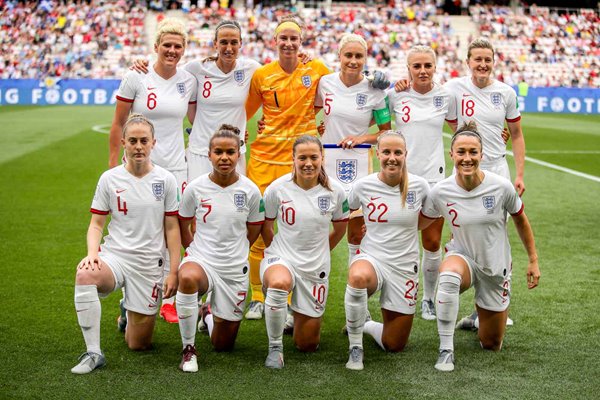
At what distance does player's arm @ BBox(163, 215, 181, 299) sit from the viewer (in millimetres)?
5434

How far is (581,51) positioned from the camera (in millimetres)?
38375

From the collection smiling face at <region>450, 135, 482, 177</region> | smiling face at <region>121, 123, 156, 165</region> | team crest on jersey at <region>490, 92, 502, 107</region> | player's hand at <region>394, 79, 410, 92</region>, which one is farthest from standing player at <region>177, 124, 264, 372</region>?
team crest on jersey at <region>490, 92, 502, 107</region>

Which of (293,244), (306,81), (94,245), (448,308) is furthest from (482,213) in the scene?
(94,245)

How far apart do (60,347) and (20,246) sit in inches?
142

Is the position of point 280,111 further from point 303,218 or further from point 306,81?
point 303,218

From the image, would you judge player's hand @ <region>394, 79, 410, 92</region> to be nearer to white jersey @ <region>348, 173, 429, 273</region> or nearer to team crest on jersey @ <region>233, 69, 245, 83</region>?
white jersey @ <region>348, 173, 429, 273</region>

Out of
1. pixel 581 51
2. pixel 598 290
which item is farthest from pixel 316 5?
pixel 598 290

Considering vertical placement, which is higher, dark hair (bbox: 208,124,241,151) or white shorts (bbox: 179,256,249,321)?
dark hair (bbox: 208,124,241,151)

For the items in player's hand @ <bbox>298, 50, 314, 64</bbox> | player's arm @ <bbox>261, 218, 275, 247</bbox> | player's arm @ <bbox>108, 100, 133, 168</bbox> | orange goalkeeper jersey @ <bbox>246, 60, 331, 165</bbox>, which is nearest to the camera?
player's arm @ <bbox>261, 218, 275, 247</bbox>

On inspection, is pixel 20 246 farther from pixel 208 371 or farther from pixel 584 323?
pixel 584 323

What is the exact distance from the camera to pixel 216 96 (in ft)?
21.9

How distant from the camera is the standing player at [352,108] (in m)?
6.41

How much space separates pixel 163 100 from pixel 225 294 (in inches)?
68.7

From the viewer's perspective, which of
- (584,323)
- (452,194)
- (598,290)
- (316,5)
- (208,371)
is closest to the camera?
(208,371)
